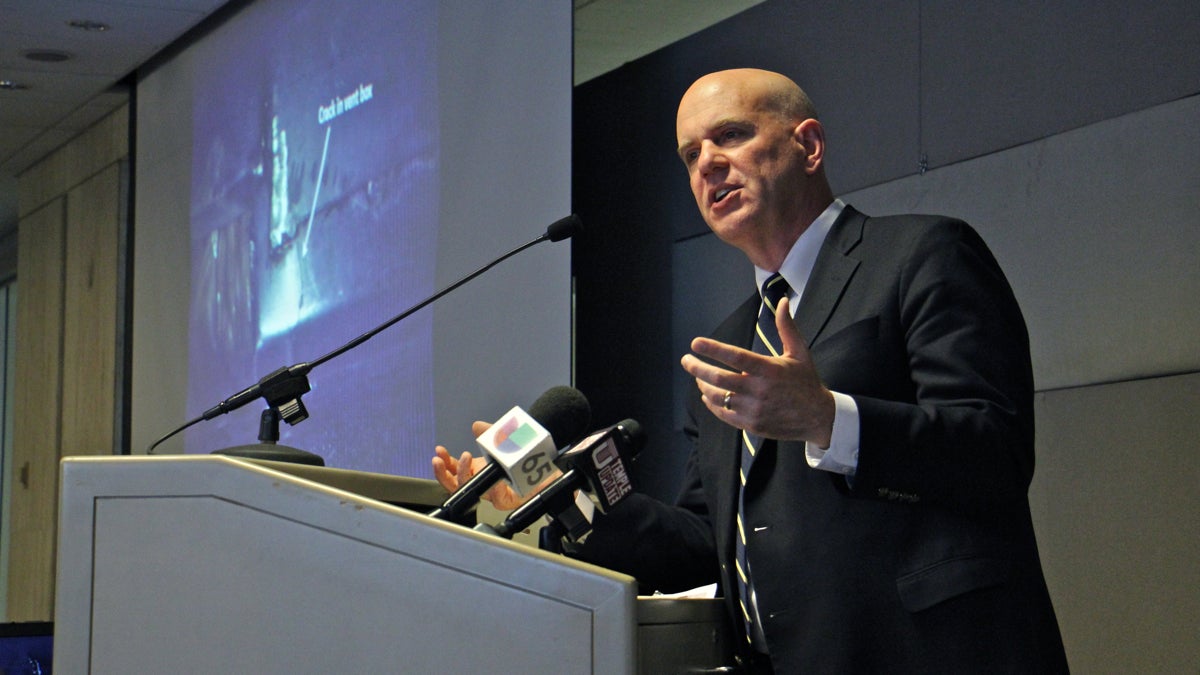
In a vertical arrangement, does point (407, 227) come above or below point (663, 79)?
below

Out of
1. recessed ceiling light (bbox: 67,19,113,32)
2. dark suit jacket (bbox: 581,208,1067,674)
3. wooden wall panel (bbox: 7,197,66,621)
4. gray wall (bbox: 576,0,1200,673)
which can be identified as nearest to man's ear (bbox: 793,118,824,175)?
dark suit jacket (bbox: 581,208,1067,674)

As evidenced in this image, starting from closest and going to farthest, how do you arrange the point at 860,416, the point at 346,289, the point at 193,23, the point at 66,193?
the point at 860,416
the point at 346,289
the point at 193,23
the point at 66,193

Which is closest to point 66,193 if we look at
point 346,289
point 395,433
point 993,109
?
point 346,289

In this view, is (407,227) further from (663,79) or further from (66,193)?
(66,193)

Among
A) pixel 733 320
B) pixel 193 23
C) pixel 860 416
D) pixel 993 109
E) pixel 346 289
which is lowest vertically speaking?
pixel 860 416

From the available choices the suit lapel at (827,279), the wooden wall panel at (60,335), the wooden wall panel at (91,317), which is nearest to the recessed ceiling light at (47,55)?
the wooden wall panel at (60,335)

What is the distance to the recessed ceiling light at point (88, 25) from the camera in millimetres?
6645

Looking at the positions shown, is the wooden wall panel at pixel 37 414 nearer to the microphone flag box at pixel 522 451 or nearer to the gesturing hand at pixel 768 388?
the microphone flag box at pixel 522 451

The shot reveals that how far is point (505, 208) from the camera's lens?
4703mm

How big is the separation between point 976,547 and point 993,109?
2616mm

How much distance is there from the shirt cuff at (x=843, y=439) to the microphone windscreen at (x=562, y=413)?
0.37 meters

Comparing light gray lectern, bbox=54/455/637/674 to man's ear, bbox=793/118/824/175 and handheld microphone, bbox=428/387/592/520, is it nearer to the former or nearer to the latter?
handheld microphone, bbox=428/387/592/520

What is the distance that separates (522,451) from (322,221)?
13.6 ft

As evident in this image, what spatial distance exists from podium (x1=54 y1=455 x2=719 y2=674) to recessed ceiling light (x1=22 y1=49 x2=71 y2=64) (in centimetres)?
642
